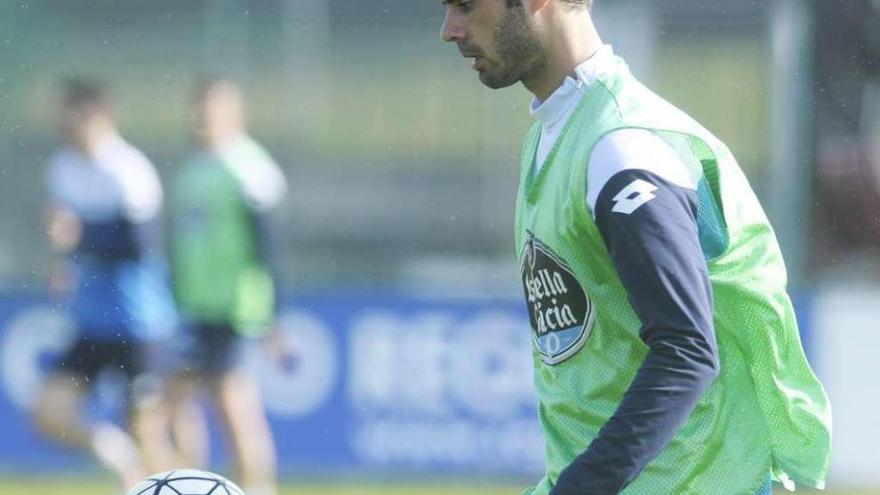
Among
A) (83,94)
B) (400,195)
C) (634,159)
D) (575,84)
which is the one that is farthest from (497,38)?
(400,195)

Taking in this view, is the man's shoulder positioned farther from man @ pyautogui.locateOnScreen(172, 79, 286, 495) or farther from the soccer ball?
man @ pyautogui.locateOnScreen(172, 79, 286, 495)

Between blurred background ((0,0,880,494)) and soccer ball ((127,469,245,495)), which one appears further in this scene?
blurred background ((0,0,880,494))

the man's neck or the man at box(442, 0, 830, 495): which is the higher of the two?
the man's neck

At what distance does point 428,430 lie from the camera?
8109mm

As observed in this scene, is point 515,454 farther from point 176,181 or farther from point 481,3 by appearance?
point 481,3

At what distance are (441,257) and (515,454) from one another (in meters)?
1.09

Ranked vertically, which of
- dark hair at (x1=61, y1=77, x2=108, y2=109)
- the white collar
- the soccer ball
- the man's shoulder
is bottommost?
the soccer ball

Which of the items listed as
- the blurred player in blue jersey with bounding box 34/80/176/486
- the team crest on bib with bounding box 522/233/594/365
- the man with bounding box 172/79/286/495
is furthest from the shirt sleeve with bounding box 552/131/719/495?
the man with bounding box 172/79/286/495

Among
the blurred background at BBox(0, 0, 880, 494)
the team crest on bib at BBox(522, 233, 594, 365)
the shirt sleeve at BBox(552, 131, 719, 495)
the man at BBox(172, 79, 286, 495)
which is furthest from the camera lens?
the man at BBox(172, 79, 286, 495)

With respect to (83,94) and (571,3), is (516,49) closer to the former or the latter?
(571,3)

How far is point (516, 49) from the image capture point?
2689mm

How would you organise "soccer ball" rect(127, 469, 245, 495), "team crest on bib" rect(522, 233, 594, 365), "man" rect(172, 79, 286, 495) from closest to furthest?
"team crest on bib" rect(522, 233, 594, 365)
"soccer ball" rect(127, 469, 245, 495)
"man" rect(172, 79, 286, 495)

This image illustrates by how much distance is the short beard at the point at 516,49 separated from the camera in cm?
268

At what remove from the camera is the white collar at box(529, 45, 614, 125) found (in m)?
2.69
